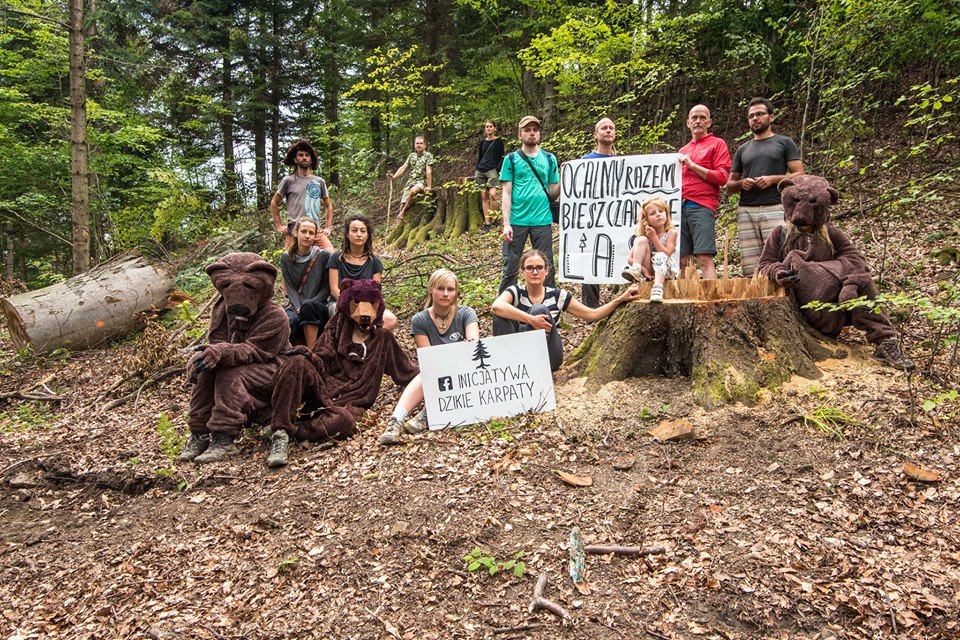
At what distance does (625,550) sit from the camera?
271cm

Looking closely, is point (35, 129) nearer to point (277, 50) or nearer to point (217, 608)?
point (277, 50)

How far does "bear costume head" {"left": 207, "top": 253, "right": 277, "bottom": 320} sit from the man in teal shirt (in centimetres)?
230

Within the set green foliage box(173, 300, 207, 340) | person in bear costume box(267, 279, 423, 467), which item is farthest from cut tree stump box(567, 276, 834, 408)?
green foliage box(173, 300, 207, 340)

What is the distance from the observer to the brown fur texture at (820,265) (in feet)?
13.3

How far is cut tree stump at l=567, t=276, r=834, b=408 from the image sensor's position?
3875 mm

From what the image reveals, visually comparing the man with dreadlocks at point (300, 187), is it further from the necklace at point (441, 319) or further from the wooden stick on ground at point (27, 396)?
the wooden stick on ground at point (27, 396)

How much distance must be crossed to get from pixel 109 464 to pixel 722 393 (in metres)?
4.70

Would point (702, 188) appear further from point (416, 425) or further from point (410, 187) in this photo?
point (410, 187)

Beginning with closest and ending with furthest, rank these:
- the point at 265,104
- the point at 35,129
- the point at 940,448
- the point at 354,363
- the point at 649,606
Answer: the point at 649,606 < the point at 940,448 < the point at 354,363 < the point at 35,129 < the point at 265,104

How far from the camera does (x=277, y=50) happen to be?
16422 millimetres

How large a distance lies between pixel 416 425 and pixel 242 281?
1.78 m

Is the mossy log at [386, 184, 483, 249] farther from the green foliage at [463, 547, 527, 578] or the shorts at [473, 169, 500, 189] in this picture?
the green foliage at [463, 547, 527, 578]

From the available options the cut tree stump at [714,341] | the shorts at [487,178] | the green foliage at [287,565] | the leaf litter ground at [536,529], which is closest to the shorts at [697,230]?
the cut tree stump at [714,341]

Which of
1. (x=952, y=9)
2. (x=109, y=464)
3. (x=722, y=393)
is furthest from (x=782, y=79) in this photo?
(x=109, y=464)
